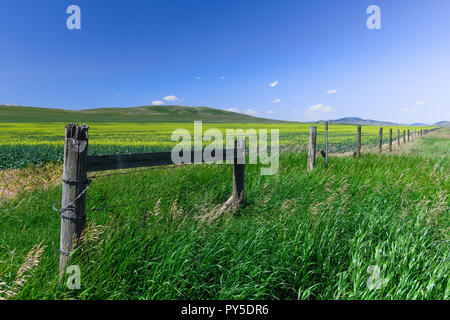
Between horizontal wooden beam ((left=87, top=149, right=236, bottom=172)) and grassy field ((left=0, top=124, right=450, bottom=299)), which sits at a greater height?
horizontal wooden beam ((left=87, top=149, right=236, bottom=172))

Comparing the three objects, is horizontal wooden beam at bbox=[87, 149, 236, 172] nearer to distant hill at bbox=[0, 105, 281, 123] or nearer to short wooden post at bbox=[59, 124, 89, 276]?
short wooden post at bbox=[59, 124, 89, 276]

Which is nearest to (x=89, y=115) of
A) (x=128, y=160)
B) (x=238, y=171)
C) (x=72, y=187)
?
(x=238, y=171)

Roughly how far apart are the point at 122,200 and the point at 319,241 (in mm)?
3668

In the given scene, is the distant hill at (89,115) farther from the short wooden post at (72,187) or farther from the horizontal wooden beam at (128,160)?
the short wooden post at (72,187)

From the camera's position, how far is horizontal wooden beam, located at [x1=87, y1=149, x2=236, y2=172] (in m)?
2.82

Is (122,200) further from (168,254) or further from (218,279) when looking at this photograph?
(218,279)

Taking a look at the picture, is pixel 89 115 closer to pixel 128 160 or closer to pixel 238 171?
pixel 238 171

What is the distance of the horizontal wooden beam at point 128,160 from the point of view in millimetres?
2824

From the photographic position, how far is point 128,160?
322 cm

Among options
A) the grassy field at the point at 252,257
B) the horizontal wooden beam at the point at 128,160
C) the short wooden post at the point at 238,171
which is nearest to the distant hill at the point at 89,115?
the short wooden post at the point at 238,171

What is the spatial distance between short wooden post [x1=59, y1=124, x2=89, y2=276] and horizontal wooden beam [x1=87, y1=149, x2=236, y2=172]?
0.69 feet

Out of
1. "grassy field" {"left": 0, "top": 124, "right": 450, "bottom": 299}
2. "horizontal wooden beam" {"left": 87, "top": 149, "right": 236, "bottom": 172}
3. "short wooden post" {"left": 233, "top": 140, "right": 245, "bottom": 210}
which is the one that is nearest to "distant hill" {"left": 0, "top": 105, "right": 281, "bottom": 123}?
"short wooden post" {"left": 233, "top": 140, "right": 245, "bottom": 210}

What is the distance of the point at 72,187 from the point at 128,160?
2.59 ft

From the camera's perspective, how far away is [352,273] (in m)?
2.63
